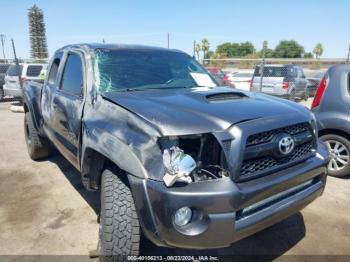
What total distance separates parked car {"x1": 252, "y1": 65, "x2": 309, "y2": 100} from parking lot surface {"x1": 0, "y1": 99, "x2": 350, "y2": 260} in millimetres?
7945

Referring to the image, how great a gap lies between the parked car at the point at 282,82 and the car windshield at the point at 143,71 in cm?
837

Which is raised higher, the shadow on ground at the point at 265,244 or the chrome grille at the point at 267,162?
the chrome grille at the point at 267,162

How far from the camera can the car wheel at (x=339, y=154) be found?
496cm

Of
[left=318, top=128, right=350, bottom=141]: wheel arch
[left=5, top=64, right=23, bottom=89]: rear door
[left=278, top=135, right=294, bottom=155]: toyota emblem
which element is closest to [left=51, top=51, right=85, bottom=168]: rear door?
[left=278, top=135, right=294, bottom=155]: toyota emblem

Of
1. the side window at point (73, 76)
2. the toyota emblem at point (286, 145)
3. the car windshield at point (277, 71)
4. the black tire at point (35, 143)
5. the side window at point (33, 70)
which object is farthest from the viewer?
the side window at point (33, 70)

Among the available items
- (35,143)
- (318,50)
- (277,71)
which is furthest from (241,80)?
(318,50)

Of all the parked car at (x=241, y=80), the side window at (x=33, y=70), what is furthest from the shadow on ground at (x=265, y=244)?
the side window at (x=33, y=70)

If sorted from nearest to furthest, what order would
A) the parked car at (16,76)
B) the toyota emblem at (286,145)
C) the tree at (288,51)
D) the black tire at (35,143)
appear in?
the toyota emblem at (286,145) < the black tire at (35,143) < the parked car at (16,76) < the tree at (288,51)

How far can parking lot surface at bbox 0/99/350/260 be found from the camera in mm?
3166

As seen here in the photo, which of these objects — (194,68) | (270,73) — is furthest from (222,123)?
(270,73)

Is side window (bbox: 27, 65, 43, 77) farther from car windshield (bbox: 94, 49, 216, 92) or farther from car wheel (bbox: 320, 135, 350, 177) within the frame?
car wheel (bbox: 320, 135, 350, 177)

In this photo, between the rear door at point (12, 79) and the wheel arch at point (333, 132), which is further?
the rear door at point (12, 79)

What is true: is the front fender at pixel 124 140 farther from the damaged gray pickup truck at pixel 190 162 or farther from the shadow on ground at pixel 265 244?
the shadow on ground at pixel 265 244

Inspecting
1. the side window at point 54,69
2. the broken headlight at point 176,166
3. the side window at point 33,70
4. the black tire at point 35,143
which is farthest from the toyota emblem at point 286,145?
the side window at point 33,70
